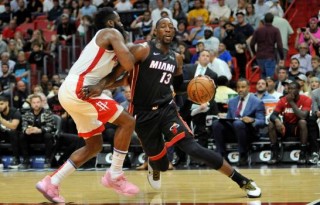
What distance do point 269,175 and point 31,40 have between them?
33.4 ft

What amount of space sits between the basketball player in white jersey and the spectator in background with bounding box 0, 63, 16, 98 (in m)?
8.66

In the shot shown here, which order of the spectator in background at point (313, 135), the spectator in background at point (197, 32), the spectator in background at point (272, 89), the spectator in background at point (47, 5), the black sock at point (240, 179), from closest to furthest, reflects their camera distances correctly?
the black sock at point (240, 179), the spectator in background at point (313, 135), the spectator in background at point (272, 89), the spectator in background at point (197, 32), the spectator in background at point (47, 5)

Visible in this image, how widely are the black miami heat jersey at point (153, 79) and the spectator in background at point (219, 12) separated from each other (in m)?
10.3

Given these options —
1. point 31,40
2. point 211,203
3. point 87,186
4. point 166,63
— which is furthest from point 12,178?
point 31,40

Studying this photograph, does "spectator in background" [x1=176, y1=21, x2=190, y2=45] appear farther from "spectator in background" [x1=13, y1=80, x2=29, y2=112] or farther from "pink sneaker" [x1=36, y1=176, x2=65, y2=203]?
"pink sneaker" [x1=36, y1=176, x2=65, y2=203]

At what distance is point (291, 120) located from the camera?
13.2m

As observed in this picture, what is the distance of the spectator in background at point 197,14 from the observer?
60.8ft

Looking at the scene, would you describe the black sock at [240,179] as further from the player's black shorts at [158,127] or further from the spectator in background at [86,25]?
the spectator in background at [86,25]

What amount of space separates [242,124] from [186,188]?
13.8ft

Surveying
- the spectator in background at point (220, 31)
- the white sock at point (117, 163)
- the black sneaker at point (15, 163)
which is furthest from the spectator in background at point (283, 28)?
the white sock at point (117, 163)

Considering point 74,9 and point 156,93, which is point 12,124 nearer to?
point 156,93

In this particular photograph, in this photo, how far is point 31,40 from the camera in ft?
63.6

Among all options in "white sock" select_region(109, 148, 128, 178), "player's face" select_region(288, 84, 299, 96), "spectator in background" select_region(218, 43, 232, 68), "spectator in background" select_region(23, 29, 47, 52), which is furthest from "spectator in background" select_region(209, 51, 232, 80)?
"white sock" select_region(109, 148, 128, 178)

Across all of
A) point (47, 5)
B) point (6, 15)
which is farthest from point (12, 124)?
point (6, 15)
